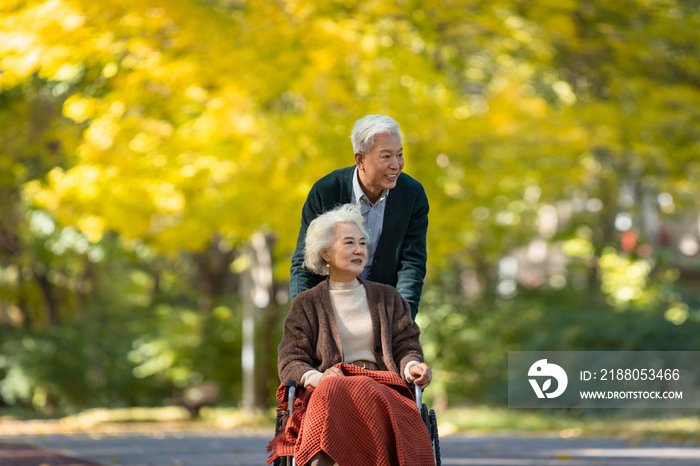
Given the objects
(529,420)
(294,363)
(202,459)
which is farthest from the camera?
(529,420)

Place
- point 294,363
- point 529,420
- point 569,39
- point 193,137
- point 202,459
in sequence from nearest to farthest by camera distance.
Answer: point 294,363
point 202,459
point 569,39
point 193,137
point 529,420

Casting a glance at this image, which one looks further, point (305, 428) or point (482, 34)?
point (482, 34)

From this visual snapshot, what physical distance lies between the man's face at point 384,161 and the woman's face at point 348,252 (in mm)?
227

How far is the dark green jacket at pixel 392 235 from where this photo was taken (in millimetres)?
3459

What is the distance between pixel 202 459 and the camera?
678 centimetres

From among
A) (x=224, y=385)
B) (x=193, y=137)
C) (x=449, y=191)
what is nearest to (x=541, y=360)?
(x=449, y=191)

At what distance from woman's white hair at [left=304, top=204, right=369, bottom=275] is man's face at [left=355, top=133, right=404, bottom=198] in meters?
0.16

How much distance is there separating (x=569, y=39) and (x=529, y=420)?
472cm

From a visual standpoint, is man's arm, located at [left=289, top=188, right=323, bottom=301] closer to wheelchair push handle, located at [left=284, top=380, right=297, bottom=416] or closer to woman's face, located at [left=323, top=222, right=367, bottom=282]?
woman's face, located at [left=323, top=222, right=367, bottom=282]

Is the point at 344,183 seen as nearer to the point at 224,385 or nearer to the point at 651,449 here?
the point at 651,449

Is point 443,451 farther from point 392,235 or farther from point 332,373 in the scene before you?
point 332,373

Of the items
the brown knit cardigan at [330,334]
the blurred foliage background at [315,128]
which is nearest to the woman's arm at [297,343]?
the brown knit cardigan at [330,334]

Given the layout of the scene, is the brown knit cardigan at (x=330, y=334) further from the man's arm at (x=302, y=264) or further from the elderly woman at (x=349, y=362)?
the man's arm at (x=302, y=264)

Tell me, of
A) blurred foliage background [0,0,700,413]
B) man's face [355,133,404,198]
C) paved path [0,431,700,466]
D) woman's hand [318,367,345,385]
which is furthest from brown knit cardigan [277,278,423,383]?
blurred foliage background [0,0,700,413]
